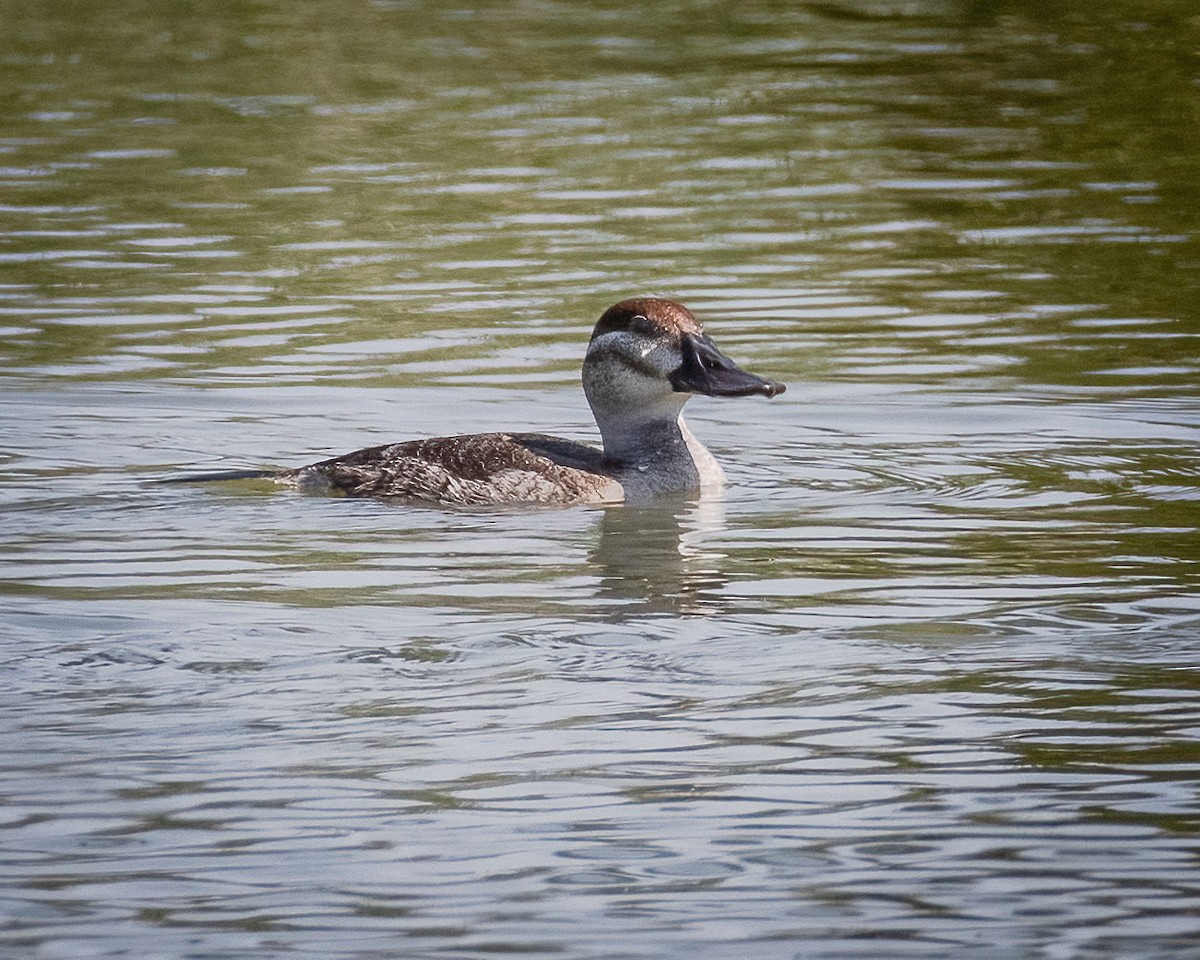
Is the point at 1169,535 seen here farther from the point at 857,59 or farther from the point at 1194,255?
the point at 857,59

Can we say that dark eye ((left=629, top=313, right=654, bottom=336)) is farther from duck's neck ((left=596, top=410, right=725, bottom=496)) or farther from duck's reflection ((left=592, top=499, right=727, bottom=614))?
duck's reflection ((left=592, top=499, right=727, bottom=614))

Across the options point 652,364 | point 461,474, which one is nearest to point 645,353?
point 652,364

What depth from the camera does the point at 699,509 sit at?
10281 millimetres

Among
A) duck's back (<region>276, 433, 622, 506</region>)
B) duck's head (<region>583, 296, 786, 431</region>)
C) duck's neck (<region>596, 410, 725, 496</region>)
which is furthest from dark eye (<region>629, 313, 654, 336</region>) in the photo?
duck's back (<region>276, 433, 622, 506</region>)

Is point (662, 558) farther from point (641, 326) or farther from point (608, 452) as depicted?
point (641, 326)

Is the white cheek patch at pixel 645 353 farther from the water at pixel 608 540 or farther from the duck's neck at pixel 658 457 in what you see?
the water at pixel 608 540

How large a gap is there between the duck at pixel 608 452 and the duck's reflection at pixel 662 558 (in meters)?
0.20

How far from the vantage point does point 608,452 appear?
35.6ft

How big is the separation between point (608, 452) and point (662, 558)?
1609 millimetres

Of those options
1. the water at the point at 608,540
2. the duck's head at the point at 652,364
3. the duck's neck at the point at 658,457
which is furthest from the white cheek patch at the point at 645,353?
the water at the point at 608,540

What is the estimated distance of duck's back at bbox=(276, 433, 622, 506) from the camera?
10195mm

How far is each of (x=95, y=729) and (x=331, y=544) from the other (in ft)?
A: 9.36

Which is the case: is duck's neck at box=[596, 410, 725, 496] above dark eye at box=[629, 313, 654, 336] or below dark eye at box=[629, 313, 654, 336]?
below

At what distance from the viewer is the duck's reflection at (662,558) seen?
27.6 feet
